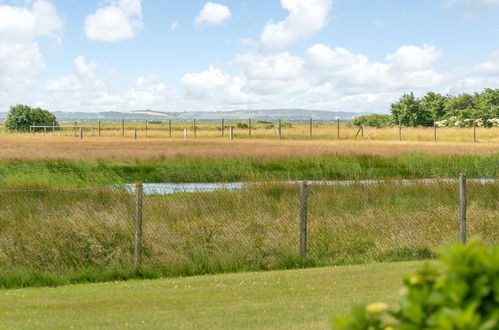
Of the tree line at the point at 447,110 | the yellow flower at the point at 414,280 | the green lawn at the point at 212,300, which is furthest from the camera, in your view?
the tree line at the point at 447,110

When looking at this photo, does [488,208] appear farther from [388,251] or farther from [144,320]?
[144,320]

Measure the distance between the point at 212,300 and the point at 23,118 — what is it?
354ft

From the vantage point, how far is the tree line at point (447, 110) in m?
97.9

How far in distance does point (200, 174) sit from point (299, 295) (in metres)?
27.1

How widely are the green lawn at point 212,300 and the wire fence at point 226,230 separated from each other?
1.43 meters

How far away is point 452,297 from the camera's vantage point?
3369 millimetres

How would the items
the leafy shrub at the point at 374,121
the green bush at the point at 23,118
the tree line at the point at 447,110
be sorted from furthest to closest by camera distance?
the leafy shrub at the point at 374,121
the green bush at the point at 23,118
the tree line at the point at 447,110

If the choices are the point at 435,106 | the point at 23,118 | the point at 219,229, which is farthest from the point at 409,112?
the point at 219,229

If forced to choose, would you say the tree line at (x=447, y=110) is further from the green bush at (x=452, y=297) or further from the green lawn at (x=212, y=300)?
the green bush at (x=452, y=297)

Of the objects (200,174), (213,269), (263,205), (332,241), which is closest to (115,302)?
(213,269)

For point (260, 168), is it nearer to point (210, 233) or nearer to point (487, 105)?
point (210, 233)

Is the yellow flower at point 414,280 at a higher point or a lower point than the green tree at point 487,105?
lower

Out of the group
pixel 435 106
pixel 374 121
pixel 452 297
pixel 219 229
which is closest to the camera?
pixel 452 297

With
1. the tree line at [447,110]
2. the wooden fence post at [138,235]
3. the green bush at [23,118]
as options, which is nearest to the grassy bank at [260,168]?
the wooden fence post at [138,235]
